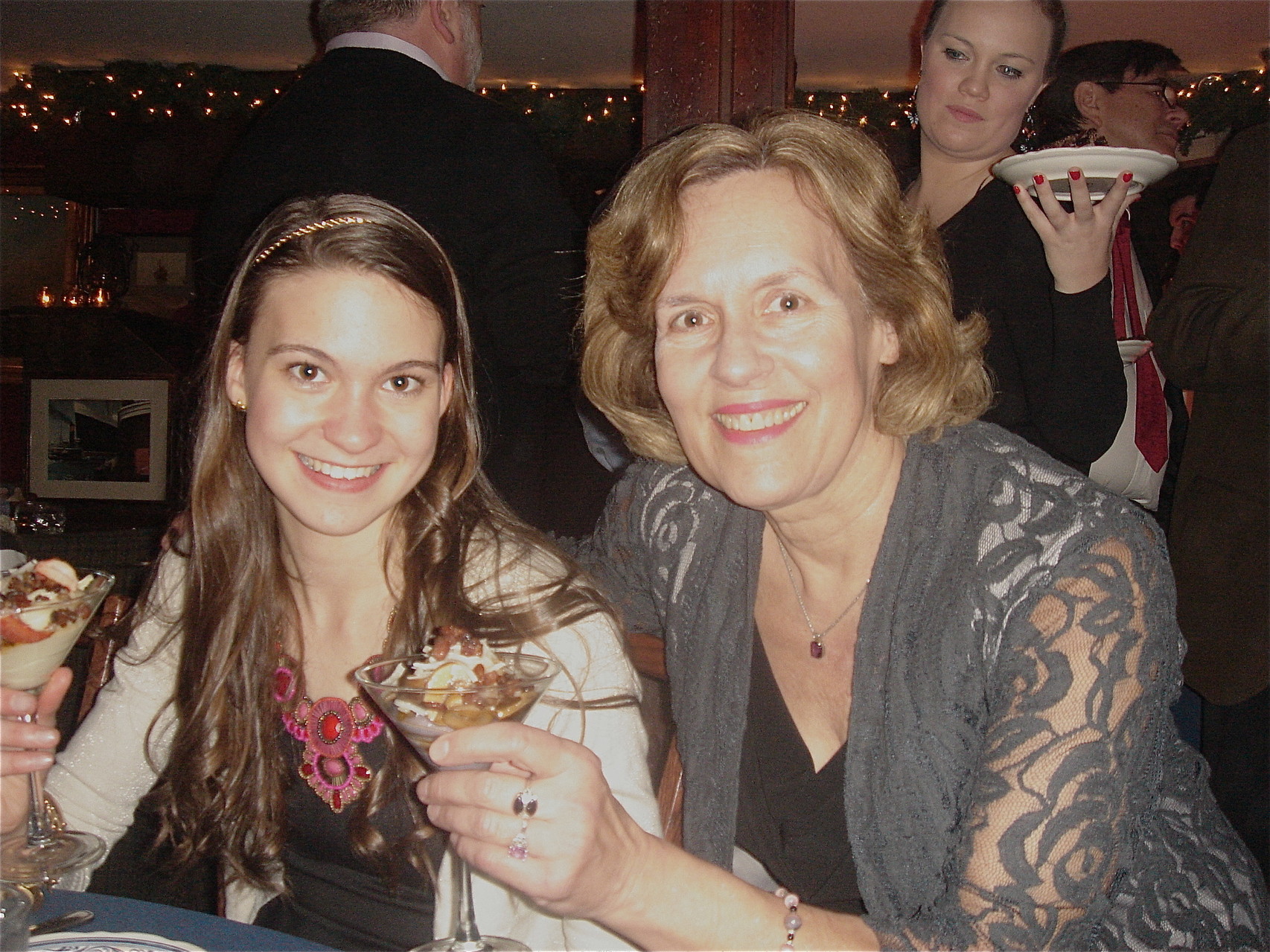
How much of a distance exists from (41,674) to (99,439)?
4.31 meters

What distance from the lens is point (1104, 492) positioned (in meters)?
1.56

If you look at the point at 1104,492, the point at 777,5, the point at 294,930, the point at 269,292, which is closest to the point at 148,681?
the point at 294,930

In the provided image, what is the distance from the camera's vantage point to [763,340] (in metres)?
1.61

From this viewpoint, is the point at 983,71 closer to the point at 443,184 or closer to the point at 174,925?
the point at 443,184

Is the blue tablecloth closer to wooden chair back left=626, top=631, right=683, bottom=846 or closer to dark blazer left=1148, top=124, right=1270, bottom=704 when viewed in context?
wooden chair back left=626, top=631, right=683, bottom=846

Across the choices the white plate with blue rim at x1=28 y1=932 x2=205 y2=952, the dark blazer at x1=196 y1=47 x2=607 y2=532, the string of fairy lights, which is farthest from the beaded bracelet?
the string of fairy lights

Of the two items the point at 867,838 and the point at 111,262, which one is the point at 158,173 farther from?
the point at 867,838

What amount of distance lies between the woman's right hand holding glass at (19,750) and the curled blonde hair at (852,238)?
110cm

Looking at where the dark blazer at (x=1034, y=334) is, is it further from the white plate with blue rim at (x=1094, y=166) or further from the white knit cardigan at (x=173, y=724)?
the white knit cardigan at (x=173, y=724)

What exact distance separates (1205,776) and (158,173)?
7612mm

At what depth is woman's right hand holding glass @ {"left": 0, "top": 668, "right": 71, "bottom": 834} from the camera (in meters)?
1.40

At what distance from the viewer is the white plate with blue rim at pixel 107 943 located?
1193 millimetres

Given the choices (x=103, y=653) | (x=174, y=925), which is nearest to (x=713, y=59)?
(x=103, y=653)

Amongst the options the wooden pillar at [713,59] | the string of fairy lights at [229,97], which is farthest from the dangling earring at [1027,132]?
the string of fairy lights at [229,97]
